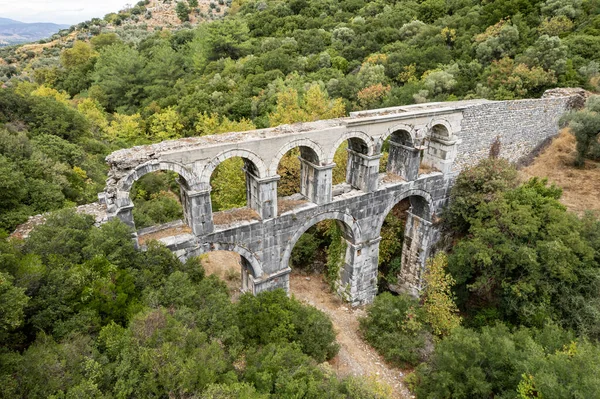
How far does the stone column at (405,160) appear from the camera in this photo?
52.2 feet

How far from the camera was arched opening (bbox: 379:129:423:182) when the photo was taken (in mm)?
15836

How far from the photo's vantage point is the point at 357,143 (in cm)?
1508

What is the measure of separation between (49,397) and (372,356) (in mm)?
11497

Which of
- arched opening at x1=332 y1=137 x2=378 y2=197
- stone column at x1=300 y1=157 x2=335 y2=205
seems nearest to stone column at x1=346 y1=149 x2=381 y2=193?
arched opening at x1=332 y1=137 x2=378 y2=197

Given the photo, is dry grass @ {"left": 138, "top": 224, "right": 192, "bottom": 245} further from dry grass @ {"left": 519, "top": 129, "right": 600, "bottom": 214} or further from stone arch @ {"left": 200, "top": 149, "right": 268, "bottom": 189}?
dry grass @ {"left": 519, "top": 129, "right": 600, "bottom": 214}

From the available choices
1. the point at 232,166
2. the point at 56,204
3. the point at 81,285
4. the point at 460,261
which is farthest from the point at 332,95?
the point at 81,285

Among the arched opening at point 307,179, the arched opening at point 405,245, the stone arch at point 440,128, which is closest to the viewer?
the arched opening at point 307,179

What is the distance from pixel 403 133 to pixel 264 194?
696cm

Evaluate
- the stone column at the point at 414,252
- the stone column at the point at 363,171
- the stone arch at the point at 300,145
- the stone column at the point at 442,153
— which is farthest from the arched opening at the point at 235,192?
the stone column at the point at 442,153

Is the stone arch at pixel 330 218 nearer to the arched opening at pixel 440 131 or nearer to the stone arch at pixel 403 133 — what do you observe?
the stone arch at pixel 403 133

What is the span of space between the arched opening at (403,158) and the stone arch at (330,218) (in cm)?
269

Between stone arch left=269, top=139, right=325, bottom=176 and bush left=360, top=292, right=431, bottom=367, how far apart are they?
6.60 m

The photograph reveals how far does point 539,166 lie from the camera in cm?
2055

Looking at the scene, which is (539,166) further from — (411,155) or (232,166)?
(232,166)
